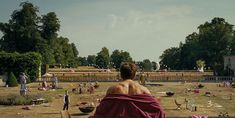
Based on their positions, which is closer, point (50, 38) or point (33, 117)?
point (33, 117)

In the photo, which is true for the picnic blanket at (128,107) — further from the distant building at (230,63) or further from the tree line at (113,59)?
the tree line at (113,59)

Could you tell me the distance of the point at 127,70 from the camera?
7949 millimetres

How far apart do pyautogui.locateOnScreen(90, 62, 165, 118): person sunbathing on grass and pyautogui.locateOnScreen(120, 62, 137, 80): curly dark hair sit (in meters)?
0.03

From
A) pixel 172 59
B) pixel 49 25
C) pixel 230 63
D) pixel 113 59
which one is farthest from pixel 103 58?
pixel 230 63

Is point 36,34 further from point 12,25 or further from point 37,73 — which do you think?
point 37,73

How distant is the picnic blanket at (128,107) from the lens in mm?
7617

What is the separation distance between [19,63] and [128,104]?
63.4m

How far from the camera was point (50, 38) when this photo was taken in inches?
3593

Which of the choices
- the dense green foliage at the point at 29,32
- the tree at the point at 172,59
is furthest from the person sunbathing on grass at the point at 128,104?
the tree at the point at 172,59

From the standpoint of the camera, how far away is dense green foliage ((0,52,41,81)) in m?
68.8

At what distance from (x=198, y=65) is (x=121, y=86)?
107366 millimetres

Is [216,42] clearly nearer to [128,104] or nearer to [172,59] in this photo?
[172,59]

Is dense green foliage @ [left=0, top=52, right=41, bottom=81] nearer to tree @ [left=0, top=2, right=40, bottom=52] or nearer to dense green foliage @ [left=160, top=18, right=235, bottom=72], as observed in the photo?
tree @ [left=0, top=2, right=40, bottom=52]

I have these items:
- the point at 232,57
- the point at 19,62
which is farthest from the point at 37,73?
the point at 232,57
